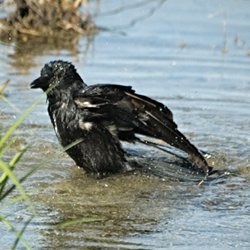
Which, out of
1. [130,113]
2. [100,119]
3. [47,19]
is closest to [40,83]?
[100,119]

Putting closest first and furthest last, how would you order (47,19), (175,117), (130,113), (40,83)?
(130,113) → (40,83) → (175,117) → (47,19)

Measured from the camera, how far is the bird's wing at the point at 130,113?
7.13m


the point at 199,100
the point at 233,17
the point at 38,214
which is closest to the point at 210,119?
the point at 199,100

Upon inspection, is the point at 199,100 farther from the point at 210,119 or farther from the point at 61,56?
the point at 61,56

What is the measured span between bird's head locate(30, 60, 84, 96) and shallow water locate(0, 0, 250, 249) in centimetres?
63

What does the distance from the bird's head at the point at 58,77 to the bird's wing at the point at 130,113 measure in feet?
0.44

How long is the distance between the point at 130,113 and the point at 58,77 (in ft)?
2.02

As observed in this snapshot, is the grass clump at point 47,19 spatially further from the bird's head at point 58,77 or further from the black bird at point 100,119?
the black bird at point 100,119

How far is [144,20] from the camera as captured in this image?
1278 cm

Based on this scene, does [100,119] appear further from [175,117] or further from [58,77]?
[175,117]

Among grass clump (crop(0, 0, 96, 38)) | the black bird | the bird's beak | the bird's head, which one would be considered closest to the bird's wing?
the black bird

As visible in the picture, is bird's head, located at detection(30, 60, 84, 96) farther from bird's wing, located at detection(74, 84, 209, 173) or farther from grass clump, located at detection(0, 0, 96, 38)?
grass clump, located at detection(0, 0, 96, 38)

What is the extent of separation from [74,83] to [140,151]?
107 centimetres

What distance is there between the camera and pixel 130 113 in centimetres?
721
